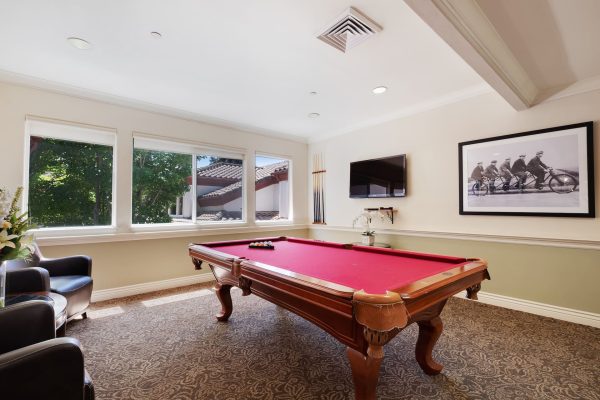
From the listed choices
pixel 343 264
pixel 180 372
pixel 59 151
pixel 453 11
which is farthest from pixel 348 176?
pixel 59 151

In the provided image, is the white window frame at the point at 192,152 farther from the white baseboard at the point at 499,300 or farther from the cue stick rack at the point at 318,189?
the cue stick rack at the point at 318,189

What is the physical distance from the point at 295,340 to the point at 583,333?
260cm

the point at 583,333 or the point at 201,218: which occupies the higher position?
the point at 201,218

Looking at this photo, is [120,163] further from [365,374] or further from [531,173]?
[531,173]

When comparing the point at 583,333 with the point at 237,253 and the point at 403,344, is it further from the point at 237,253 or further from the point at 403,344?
the point at 237,253

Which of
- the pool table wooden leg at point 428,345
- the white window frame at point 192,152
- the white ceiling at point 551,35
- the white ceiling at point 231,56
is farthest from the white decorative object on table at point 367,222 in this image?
the white ceiling at point 551,35

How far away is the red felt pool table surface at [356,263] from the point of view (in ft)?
5.23

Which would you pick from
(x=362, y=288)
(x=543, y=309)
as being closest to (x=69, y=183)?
(x=362, y=288)

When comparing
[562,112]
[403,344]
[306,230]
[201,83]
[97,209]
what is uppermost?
[201,83]

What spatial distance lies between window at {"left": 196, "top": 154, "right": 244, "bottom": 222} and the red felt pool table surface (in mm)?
1684

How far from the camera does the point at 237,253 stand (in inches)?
99.9

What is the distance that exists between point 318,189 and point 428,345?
376 cm

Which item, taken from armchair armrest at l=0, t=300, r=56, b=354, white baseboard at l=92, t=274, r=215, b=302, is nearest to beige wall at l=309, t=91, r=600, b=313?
white baseboard at l=92, t=274, r=215, b=302

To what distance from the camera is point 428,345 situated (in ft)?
6.14
